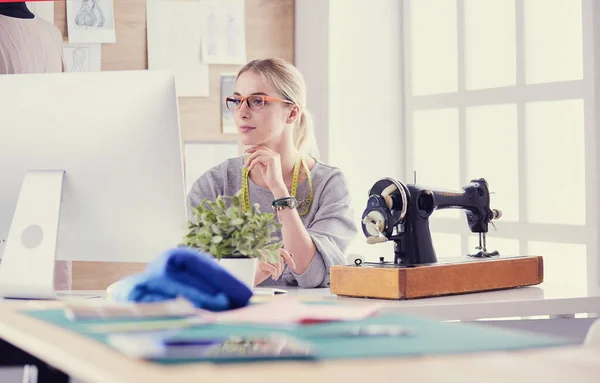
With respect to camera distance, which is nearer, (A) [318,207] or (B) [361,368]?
(B) [361,368]

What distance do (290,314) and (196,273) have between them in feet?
0.43

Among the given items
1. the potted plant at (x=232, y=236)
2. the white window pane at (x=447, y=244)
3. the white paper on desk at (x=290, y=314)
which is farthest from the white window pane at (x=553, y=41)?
the white paper on desk at (x=290, y=314)

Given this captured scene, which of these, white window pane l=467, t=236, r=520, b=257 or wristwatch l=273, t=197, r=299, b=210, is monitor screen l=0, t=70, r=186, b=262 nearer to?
wristwatch l=273, t=197, r=299, b=210

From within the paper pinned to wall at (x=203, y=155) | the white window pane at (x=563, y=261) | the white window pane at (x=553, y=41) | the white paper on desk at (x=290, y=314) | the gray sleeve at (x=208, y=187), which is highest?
the white window pane at (x=553, y=41)

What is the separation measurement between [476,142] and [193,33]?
128 centimetres

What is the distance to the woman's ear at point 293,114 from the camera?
8.32 ft

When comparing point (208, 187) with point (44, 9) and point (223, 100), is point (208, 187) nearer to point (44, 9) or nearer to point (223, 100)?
point (223, 100)

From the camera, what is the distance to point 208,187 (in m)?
2.49

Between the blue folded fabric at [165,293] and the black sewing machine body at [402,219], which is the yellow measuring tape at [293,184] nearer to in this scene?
the black sewing machine body at [402,219]

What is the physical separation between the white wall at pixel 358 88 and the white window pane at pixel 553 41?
2.54 feet

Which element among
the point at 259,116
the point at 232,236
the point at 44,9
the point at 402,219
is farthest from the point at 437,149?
the point at 232,236

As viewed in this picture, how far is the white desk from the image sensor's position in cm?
160

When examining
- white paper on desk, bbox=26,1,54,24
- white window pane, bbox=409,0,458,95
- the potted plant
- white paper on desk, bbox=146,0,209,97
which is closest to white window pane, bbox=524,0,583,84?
white window pane, bbox=409,0,458,95

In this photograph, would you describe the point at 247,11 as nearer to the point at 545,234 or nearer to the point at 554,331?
the point at 545,234
